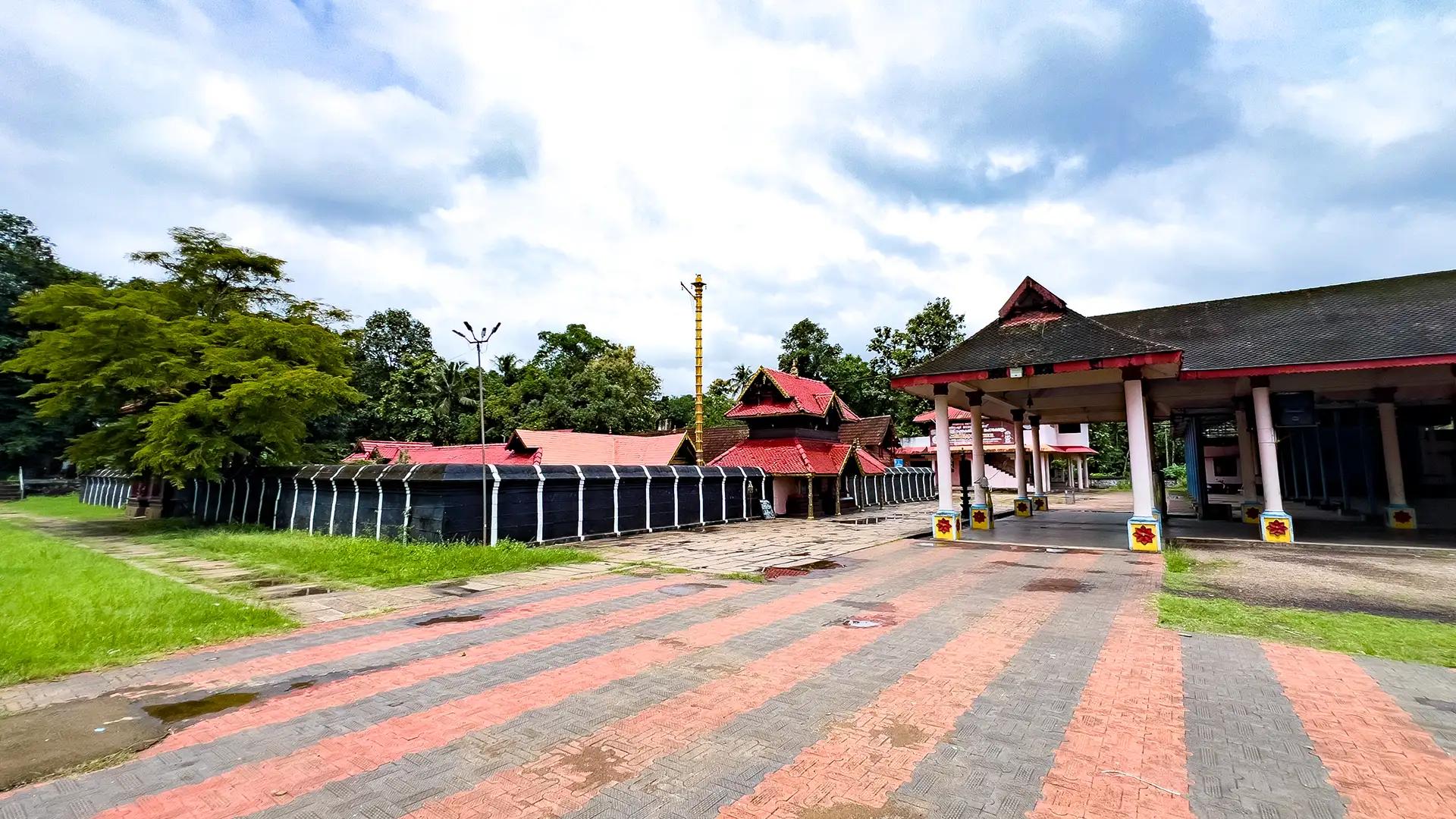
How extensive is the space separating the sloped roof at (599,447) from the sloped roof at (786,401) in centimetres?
500

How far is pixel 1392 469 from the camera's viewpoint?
57.1 ft

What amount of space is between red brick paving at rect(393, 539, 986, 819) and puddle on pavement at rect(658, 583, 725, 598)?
3.36 metres

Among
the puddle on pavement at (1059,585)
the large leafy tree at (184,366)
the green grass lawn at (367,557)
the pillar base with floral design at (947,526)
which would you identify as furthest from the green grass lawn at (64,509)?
the puddle on pavement at (1059,585)

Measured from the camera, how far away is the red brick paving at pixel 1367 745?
342 centimetres

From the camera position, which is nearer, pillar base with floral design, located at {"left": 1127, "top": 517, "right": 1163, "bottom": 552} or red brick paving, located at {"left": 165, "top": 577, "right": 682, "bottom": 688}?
red brick paving, located at {"left": 165, "top": 577, "right": 682, "bottom": 688}

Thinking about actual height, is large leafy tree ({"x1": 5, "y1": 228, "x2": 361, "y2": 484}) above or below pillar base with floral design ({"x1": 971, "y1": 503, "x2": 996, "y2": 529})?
above

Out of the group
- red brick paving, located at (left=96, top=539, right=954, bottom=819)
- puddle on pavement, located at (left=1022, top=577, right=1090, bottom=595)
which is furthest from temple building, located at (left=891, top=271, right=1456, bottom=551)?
red brick paving, located at (left=96, top=539, right=954, bottom=819)

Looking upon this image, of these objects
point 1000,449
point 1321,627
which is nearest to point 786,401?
point 1321,627

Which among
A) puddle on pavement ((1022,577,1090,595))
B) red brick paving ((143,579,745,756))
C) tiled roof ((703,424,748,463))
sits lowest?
puddle on pavement ((1022,577,1090,595))

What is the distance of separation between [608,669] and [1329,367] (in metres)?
17.1

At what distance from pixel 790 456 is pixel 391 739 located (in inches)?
968

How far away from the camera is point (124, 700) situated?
207 inches

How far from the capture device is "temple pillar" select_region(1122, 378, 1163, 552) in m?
14.4

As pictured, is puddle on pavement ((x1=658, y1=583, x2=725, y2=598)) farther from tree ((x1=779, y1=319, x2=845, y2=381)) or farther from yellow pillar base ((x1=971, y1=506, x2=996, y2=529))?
tree ((x1=779, y1=319, x2=845, y2=381))
